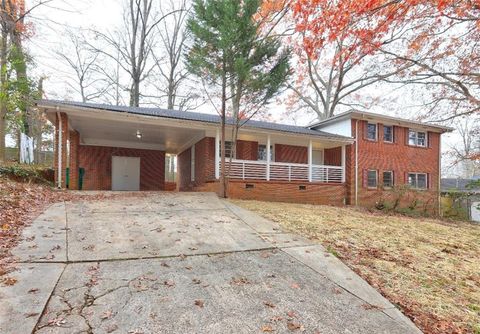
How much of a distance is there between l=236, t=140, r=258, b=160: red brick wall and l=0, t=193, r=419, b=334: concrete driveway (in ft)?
28.4

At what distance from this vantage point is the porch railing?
40.6 ft

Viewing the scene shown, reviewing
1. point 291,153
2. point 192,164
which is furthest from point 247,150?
point 192,164

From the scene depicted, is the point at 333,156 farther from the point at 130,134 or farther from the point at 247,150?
the point at 130,134

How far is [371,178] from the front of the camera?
15570mm

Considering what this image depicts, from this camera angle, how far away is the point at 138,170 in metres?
15.8

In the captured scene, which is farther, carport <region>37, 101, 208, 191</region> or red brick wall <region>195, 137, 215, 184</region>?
red brick wall <region>195, 137, 215, 184</region>

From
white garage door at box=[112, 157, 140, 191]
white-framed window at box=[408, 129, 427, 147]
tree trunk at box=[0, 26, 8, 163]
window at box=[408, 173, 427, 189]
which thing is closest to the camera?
tree trunk at box=[0, 26, 8, 163]

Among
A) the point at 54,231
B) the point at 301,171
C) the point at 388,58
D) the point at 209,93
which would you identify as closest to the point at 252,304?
the point at 54,231

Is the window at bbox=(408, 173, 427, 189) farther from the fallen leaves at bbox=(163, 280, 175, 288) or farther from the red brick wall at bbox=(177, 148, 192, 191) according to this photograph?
the fallen leaves at bbox=(163, 280, 175, 288)

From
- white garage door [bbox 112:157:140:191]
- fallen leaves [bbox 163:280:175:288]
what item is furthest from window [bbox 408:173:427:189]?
fallen leaves [bbox 163:280:175:288]

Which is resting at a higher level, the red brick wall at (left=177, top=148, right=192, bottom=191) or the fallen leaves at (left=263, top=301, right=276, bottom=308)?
the red brick wall at (left=177, top=148, right=192, bottom=191)

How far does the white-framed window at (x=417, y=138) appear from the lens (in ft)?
55.1

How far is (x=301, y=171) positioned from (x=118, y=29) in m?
20.2

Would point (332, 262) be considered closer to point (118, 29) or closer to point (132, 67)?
point (132, 67)
